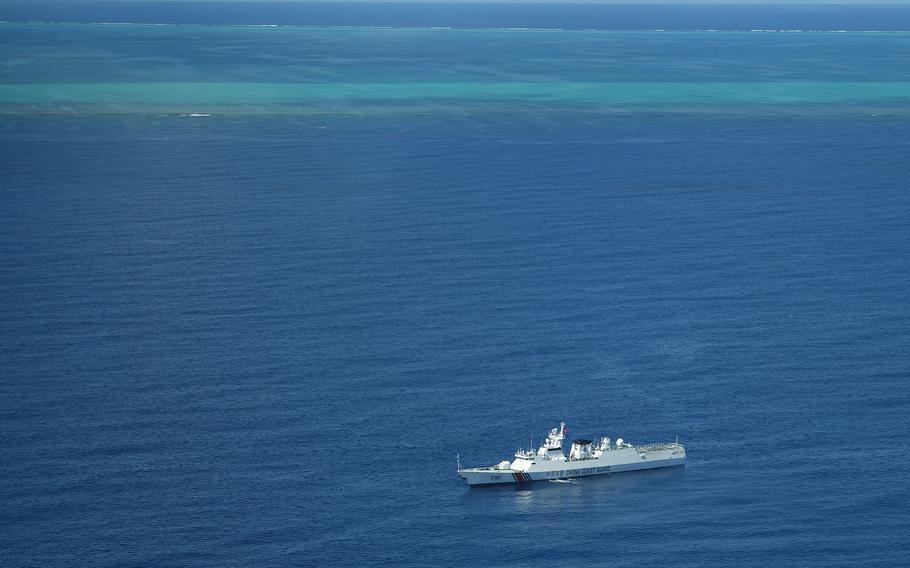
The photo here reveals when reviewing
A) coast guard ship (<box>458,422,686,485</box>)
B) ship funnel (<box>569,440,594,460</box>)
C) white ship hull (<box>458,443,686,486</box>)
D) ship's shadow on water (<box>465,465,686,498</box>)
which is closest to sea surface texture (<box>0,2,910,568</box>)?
Answer: ship's shadow on water (<box>465,465,686,498</box>)

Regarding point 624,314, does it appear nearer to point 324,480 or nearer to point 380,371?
point 380,371

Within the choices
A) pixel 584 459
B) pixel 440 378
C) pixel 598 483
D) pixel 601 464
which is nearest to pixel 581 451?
pixel 584 459

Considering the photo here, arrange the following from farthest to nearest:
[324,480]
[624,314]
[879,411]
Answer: [624,314], [879,411], [324,480]

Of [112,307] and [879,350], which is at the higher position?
[112,307]

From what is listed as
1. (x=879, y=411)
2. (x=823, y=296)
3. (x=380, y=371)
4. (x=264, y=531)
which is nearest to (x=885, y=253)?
(x=823, y=296)

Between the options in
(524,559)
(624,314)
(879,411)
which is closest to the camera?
(524,559)

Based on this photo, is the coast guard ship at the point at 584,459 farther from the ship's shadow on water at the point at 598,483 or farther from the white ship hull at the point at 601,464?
the ship's shadow on water at the point at 598,483

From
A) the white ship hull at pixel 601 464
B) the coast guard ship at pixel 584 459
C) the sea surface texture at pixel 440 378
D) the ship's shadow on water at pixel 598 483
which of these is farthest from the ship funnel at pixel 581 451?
the sea surface texture at pixel 440 378

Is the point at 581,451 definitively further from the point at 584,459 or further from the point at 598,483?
the point at 598,483
